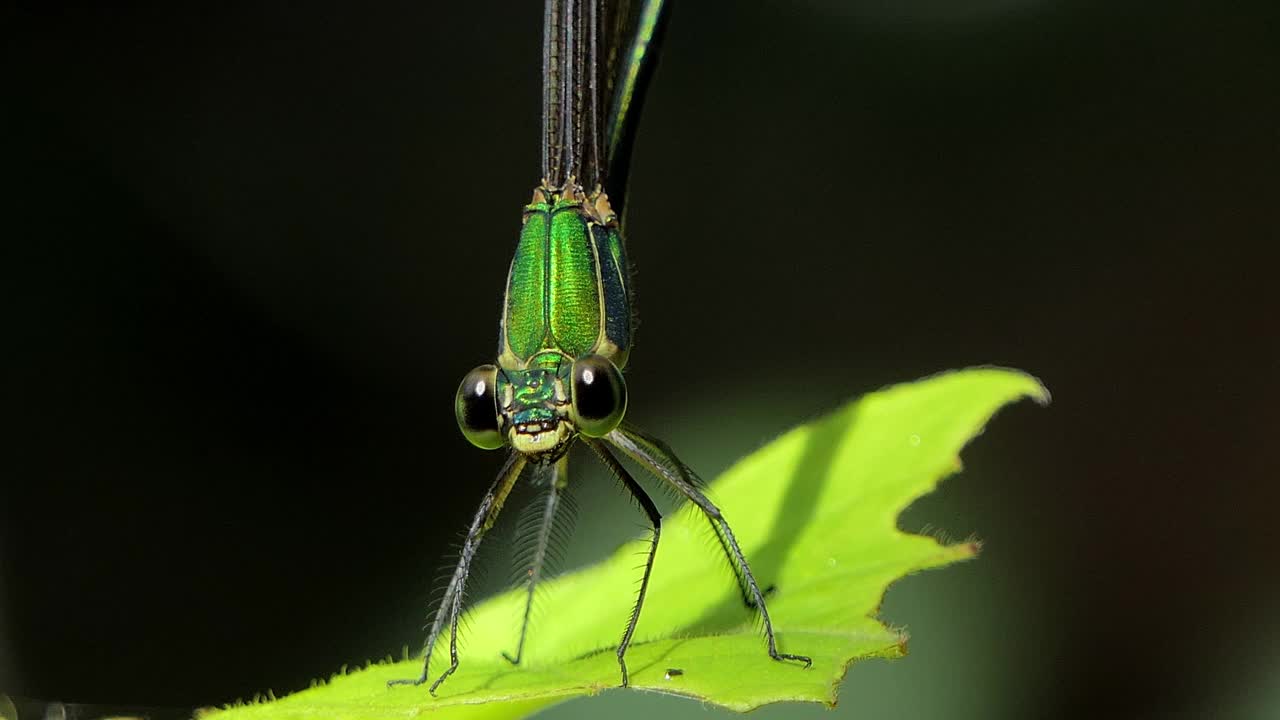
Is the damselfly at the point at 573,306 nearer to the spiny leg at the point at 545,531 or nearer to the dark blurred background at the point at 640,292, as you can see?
the spiny leg at the point at 545,531

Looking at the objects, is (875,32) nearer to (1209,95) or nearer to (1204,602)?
(1209,95)

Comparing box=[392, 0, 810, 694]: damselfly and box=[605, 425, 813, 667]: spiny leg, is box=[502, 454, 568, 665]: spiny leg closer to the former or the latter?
box=[392, 0, 810, 694]: damselfly

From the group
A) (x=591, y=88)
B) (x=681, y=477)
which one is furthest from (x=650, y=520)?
(x=591, y=88)

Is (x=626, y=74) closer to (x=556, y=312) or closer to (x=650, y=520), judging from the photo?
(x=556, y=312)

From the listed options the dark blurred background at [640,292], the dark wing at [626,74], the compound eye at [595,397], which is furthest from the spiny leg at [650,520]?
the dark blurred background at [640,292]

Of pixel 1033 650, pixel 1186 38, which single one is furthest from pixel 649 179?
pixel 1033 650
